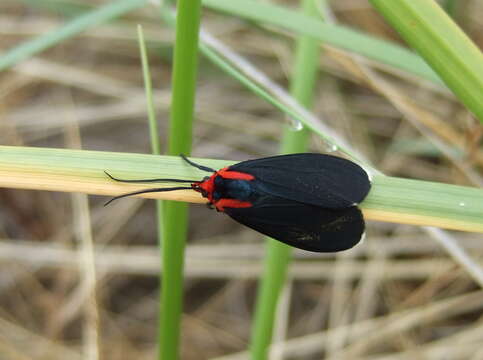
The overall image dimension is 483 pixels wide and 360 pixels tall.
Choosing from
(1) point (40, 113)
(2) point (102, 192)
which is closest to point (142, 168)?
(2) point (102, 192)

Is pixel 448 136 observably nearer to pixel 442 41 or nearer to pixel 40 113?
pixel 442 41

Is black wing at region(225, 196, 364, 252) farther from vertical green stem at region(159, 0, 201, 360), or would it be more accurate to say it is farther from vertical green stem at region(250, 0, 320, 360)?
vertical green stem at region(159, 0, 201, 360)

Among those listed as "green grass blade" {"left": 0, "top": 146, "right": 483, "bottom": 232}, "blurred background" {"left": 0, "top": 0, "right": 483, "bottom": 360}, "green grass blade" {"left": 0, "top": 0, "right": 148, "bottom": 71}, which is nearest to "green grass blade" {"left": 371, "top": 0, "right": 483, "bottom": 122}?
"green grass blade" {"left": 0, "top": 146, "right": 483, "bottom": 232}

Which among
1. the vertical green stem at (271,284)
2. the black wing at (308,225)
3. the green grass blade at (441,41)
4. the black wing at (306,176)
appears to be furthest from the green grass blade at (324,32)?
the green grass blade at (441,41)

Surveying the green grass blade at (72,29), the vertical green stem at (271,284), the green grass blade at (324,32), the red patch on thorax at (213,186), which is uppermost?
the green grass blade at (72,29)

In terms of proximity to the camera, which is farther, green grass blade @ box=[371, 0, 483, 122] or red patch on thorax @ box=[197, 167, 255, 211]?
red patch on thorax @ box=[197, 167, 255, 211]

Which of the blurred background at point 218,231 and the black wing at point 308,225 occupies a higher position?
the blurred background at point 218,231

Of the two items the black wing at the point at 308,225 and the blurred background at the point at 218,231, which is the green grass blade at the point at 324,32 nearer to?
the black wing at the point at 308,225

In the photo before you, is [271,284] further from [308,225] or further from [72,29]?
[72,29]
